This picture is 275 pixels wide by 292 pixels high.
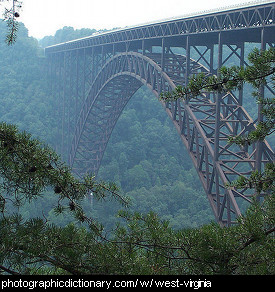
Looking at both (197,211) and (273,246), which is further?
(197,211)

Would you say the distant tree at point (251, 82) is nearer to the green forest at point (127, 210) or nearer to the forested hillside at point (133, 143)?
the green forest at point (127, 210)

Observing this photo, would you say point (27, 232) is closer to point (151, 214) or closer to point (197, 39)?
point (151, 214)

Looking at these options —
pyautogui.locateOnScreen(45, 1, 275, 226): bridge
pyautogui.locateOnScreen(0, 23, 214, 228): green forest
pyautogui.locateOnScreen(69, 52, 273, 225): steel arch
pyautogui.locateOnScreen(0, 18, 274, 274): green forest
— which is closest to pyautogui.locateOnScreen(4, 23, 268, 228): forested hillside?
pyautogui.locateOnScreen(0, 23, 214, 228): green forest

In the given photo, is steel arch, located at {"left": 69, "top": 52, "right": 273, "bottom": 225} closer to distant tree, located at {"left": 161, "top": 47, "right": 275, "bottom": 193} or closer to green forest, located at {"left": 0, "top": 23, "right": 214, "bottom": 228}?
distant tree, located at {"left": 161, "top": 47, "right": 275, "bottom": 193}

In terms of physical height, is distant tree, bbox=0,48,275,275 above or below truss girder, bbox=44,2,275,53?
below

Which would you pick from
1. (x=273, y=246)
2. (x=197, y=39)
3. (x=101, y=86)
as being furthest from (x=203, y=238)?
(x=101, y=86)

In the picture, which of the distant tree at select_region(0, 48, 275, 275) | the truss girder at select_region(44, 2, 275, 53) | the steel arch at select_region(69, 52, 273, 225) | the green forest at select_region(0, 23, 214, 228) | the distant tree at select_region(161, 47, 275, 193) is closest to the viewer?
the distant tree at select_region(0, 48, 275, 275)
